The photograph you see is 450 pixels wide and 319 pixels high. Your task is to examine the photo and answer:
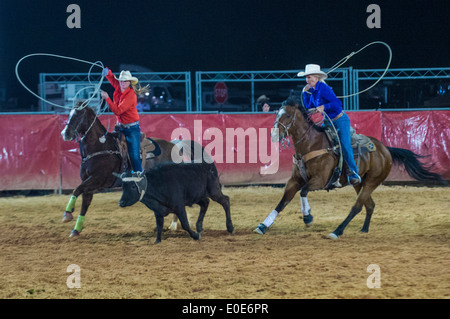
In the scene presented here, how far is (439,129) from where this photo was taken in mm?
13898

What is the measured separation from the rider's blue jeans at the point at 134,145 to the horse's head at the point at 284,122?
2056 mm

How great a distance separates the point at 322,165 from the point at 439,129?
804 centimetres

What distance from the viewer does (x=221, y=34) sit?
24.5 metres

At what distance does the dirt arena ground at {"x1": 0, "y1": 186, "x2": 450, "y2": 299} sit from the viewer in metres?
4.79

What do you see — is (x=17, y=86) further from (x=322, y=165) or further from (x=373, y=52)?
(x=322, y=165)

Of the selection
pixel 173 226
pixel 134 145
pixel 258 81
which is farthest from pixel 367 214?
pixel 258 81

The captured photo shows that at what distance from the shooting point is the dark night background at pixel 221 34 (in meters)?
20.7

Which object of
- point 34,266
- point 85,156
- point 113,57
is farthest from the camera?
point 113,57

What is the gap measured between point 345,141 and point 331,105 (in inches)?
22.3
